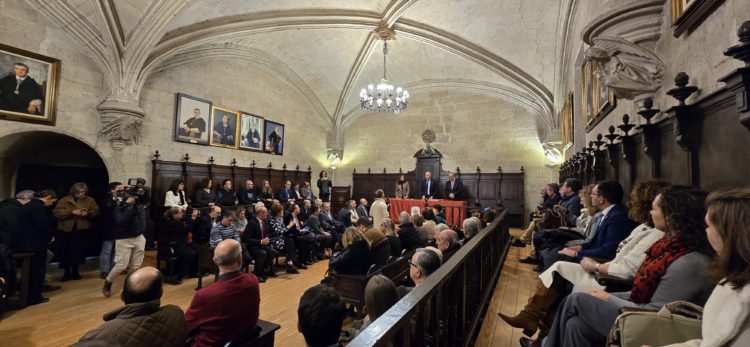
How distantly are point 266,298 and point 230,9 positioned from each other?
5.97m

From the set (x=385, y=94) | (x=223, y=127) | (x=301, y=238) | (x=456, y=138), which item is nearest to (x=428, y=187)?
(x=456, y=138)

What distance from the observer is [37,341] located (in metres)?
2.82

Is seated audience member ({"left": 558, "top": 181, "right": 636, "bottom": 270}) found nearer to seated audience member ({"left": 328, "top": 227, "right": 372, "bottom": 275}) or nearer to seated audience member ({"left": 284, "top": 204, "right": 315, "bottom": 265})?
seated audience member ({"left": 328, "top": 227, "right": 372, "bottom": 275})

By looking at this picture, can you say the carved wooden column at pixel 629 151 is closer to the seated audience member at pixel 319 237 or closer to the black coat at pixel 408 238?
the black coat at pixel 408 238

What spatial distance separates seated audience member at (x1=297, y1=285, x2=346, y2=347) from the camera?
137 cm

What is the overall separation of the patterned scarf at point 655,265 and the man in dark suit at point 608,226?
71cm

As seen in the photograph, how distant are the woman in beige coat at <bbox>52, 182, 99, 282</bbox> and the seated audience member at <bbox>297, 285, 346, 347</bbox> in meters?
5.11

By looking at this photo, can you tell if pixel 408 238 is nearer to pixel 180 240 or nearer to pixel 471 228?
pixel 471 228

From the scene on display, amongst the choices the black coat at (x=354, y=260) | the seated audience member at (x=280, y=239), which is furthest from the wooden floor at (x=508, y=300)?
the seated audience member at (x=280, y=239)

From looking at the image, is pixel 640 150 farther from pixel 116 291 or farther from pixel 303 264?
pixel 116 291

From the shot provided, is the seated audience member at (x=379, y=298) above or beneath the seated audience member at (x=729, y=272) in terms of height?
beneath

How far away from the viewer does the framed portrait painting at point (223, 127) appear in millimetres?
8273

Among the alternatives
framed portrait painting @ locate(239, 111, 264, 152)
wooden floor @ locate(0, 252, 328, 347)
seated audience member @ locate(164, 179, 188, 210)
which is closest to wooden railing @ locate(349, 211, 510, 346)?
wooden floor @ locate(0, 252, 328, 347)

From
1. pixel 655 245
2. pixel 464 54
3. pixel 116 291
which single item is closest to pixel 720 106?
pixel 655 245
